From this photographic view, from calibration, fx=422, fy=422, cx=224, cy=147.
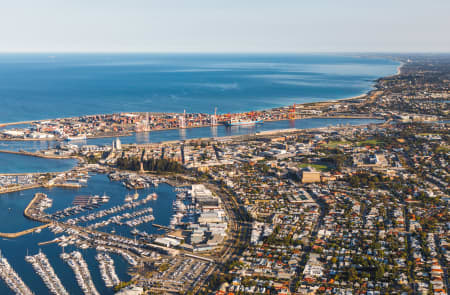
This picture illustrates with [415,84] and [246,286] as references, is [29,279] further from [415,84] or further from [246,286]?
[415,84]

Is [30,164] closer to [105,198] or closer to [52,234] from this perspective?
[105,198]

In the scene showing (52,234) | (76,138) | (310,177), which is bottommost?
(52,234)

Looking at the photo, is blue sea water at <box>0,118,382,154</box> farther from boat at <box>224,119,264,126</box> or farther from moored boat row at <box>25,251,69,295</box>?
moored boat row at <box>25,251,69,295</box>

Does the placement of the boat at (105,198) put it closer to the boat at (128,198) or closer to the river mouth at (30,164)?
the boat at (128,198)

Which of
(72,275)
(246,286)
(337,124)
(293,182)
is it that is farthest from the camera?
(337,124)

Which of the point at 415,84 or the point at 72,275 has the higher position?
the point at 415,84

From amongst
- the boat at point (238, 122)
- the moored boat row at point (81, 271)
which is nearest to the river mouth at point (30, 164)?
the moored boat row at point (81, 271)

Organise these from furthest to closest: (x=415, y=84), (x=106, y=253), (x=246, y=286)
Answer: (x=415, y=84), (x=106, y=253), (x=246, y=286)

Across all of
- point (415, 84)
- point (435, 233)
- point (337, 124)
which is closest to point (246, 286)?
point (435, 233)

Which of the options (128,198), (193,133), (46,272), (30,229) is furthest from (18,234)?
(193,133)
